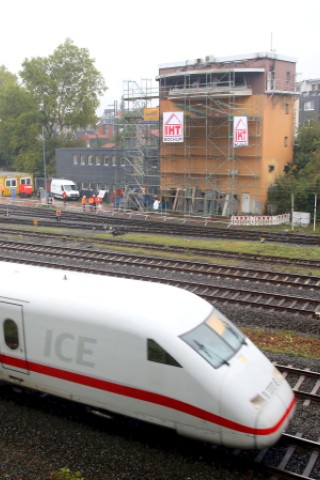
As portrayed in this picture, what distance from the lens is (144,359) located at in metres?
7.14

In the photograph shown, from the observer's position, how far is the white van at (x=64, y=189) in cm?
4541

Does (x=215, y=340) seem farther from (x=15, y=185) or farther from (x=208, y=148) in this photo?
(x=15, y=185)

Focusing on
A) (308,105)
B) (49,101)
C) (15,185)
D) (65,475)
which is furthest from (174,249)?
(308,105)

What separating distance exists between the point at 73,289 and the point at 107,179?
37456mm

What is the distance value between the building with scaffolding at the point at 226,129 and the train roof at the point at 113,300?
25.9m

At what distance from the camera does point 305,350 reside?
11203mm

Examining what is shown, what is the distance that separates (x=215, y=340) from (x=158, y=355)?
2.89 ft

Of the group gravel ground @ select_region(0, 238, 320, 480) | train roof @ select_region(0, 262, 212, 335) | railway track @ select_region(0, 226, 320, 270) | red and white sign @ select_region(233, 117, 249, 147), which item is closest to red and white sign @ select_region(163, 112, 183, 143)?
red and white sign @ select_region(233, 117, 249, 147)

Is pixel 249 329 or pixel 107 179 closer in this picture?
pixel 249 329

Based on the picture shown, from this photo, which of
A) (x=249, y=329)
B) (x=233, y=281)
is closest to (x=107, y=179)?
(x=233, y=281)

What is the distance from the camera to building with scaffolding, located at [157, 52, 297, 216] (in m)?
33.6

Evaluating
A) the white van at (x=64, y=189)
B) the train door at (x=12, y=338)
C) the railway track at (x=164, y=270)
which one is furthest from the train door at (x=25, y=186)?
the train door at (x=12, y=338)

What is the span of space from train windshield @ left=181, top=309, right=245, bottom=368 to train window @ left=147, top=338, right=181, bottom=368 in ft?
1.05

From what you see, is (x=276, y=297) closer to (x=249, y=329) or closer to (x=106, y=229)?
(x=249, y=329)
